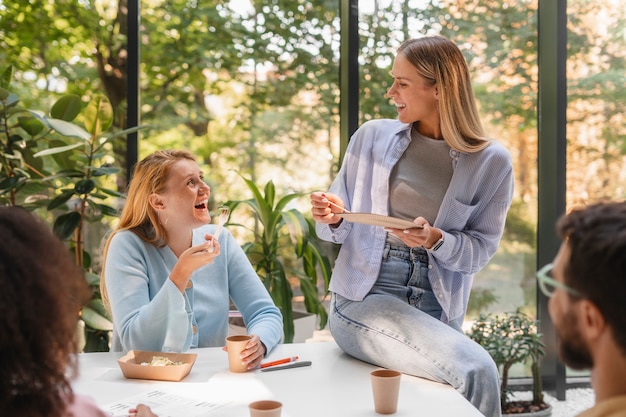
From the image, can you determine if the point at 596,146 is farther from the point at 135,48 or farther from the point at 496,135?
the point at 135,48

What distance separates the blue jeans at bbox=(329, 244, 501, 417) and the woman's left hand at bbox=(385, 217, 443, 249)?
110 millimetres

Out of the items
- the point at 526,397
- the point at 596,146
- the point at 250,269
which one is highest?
the point at 596,146

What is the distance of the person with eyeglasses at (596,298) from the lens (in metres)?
1.05

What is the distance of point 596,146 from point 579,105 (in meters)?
0.22

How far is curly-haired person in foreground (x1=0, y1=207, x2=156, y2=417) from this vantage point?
37.3 inches

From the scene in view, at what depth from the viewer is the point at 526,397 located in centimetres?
363

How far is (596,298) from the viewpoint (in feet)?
3.51

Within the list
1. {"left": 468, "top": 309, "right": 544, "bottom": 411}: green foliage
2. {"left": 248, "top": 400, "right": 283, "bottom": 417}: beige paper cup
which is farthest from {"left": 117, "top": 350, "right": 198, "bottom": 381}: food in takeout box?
{"left": 468, "top": 309, "right": 544, "bottom": 411}: green foliage

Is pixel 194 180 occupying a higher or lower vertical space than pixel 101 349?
higher

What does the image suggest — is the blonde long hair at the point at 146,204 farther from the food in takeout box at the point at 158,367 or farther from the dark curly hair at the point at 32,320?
the dark curly hair at the point at 32,320

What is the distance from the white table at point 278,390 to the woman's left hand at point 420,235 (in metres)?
0.41

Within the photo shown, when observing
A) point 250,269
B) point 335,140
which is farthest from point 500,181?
point 335,140

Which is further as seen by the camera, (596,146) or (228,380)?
(596,146)

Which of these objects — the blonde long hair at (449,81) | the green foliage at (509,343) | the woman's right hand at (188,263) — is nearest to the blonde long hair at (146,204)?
the woman's right hand at (188,263)
